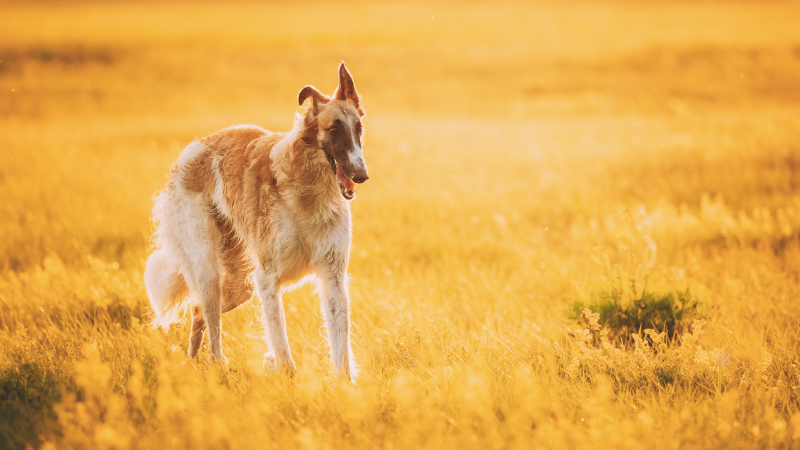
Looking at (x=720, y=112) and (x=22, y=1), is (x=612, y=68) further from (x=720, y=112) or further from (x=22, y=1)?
(x=22, y=1)

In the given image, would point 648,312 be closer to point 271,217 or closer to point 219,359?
point 271,217

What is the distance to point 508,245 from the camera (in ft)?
26.7

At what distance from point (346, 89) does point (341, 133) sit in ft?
1.38

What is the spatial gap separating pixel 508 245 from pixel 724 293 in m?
2.62

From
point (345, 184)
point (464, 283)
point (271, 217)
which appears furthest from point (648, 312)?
point (271, 217)

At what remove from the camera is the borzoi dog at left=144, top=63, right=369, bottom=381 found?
4305 millimetres

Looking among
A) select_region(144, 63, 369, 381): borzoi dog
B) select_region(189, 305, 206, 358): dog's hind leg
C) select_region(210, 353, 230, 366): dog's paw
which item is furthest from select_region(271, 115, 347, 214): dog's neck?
select_region(189, 305, 206, 358): dog's hind leg

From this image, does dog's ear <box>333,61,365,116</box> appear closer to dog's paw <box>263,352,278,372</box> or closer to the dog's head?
the dog's head

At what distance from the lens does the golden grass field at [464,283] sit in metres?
3.95

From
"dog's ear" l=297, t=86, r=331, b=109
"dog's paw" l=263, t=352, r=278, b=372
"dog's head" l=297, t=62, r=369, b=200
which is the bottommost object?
"dog's paw" l=263, t=352, r=278, b=372

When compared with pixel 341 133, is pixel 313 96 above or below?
above

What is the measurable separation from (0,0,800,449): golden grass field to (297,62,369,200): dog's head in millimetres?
1322

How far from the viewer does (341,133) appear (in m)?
4.11

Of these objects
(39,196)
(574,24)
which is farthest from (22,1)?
(39,196)
